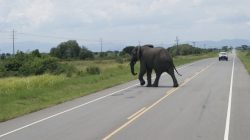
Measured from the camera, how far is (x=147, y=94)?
23.9m

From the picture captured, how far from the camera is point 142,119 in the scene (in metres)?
15.3

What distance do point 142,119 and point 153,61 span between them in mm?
14659

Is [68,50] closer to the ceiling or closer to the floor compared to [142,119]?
closer to the ceiling

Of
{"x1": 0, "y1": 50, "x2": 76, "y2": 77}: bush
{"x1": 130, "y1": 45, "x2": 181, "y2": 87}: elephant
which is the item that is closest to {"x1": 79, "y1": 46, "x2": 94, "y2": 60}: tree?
{"x1": 0, "y1": 50, "x2": 76, "y2": 77}: bush

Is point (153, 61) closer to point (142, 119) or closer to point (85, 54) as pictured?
point (142, 119)

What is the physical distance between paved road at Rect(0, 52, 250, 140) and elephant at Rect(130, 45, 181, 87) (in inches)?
222

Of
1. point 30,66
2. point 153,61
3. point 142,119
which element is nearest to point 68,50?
point 30,66

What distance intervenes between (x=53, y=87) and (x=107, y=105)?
880 cm

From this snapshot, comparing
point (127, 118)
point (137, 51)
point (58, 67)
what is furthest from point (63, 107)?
point (58, 67)

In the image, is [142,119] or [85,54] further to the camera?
[85,54]

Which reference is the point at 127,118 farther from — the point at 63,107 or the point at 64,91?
the point at 64,91

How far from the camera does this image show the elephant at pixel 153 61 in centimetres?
2931

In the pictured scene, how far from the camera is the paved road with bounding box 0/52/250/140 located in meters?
12.5

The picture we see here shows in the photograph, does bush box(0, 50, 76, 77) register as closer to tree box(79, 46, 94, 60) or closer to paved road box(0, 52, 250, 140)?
paved road box(0, 52, 250, 140)
